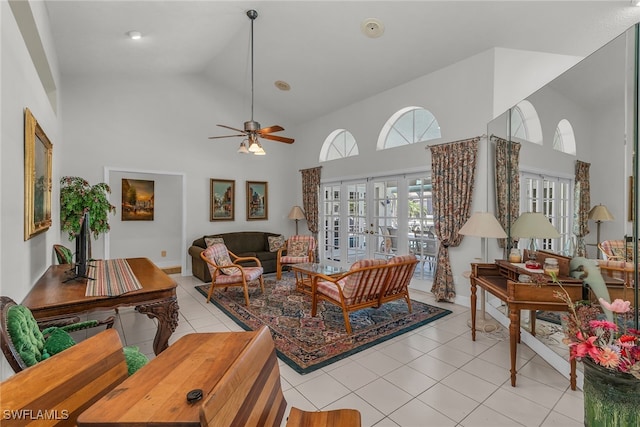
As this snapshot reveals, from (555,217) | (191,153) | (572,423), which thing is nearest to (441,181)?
(555,217)

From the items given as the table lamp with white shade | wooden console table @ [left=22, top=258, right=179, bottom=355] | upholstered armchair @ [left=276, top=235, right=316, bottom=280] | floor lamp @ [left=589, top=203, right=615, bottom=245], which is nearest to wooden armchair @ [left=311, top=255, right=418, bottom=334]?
the table lamp with white shade

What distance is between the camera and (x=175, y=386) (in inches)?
37.7

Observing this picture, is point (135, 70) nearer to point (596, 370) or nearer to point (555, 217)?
point (555, 217)

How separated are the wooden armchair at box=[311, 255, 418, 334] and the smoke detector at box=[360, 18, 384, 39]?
2.99 meters

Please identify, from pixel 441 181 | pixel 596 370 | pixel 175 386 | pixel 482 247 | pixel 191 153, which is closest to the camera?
pixel 175 386

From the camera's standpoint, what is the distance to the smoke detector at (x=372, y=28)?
389 cm

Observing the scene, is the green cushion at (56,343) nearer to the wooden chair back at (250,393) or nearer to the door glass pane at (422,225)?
the wooden chair back at (250,393)

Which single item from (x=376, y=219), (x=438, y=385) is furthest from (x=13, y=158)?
(x=376, y=219)

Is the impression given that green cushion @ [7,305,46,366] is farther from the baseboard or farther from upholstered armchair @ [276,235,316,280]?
the baseboard

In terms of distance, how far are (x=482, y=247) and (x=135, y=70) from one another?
6372mm

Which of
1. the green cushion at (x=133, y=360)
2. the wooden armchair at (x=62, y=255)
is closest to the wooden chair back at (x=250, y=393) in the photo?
the green cushion at (x=133, y=360)

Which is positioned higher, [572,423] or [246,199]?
[246,199]

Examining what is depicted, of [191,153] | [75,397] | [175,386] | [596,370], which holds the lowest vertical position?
[596,370]

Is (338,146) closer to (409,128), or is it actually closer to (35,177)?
(409,128)
